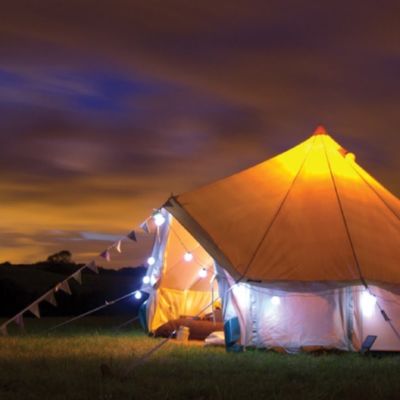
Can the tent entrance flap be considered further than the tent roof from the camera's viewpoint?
Yes

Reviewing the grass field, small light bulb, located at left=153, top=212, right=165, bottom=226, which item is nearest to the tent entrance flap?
small light bulb, located at left=153, top=212, right=165, bottom=226

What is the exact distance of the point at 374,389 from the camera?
632 cm

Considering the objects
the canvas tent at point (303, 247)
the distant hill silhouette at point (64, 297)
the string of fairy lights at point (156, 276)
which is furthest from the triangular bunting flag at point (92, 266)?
the distant hill silhouette at point (64, 297)

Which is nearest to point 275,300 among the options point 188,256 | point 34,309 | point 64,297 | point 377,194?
point 377,194

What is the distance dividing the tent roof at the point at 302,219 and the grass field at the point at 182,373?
108 cm

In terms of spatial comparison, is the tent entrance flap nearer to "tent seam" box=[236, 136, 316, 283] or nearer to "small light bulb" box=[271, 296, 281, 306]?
"tent seam" box=[236, 136, 316, 283]

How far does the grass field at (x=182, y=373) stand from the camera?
19.7ft

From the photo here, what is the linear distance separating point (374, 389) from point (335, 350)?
270cm

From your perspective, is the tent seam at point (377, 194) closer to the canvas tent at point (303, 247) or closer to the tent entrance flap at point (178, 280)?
the canvas tent at point (303, 247)

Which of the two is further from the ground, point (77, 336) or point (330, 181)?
point (330, 181)

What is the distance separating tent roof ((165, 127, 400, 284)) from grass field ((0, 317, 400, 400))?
108cm

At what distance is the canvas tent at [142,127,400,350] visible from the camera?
9.09 meters

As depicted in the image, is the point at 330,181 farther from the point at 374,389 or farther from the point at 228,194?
the point at 374,389

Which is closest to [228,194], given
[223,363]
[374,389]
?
[223,363]
